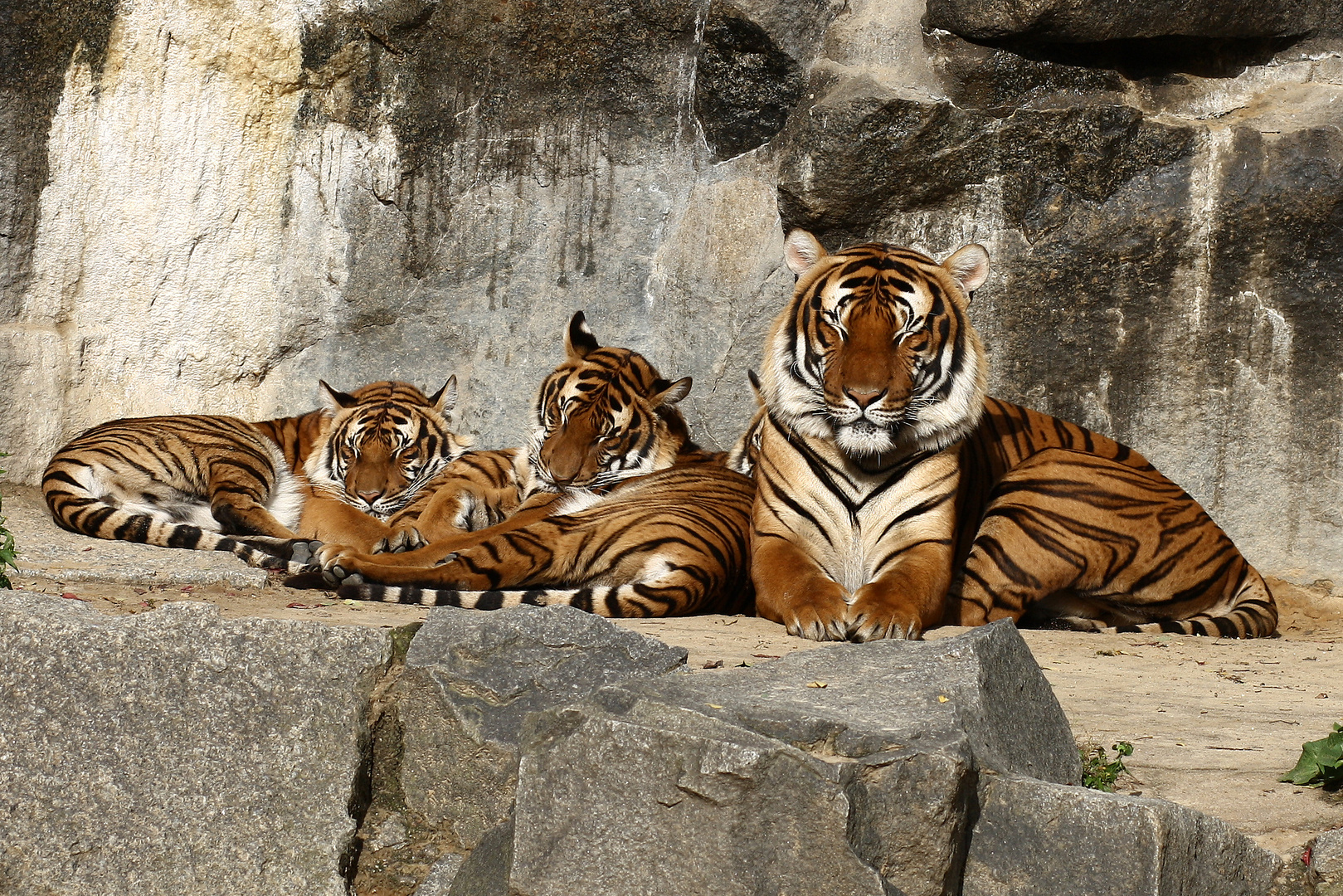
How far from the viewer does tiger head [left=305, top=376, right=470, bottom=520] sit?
6.63 m

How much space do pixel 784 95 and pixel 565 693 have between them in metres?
4.42

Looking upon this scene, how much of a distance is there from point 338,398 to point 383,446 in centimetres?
33

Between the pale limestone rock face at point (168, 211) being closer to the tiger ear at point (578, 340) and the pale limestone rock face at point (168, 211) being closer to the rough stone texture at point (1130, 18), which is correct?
the tiger ear at point (578, 340)

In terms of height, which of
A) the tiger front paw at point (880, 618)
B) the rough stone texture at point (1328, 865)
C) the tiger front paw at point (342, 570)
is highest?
the tiger front paw at point (880, 618)

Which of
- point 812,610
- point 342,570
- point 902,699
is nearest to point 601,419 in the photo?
point 342,570

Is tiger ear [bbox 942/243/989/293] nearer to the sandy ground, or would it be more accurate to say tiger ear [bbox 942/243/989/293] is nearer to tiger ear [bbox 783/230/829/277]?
tiger ear [bbox 783/230/829/277]

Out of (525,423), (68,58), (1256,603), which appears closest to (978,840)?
(1256,603)

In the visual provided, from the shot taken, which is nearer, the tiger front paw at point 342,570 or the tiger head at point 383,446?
the tiger front paw at point 342,570

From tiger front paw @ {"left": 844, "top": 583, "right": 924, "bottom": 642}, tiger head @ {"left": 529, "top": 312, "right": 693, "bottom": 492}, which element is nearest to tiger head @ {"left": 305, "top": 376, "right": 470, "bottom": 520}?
tiger head @ {"left": 529, "top": 312, "right": 693, "bottom": 492}

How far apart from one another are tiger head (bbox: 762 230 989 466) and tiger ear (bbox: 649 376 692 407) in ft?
2.89

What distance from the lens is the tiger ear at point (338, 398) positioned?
21.9ft

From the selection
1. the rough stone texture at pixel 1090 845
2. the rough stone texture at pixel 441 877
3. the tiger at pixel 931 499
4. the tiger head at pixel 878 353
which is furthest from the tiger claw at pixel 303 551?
the rough stone texture at pixel 1090 845

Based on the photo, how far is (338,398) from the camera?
6.69 m

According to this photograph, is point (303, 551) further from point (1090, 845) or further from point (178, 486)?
point (1090, 845)
